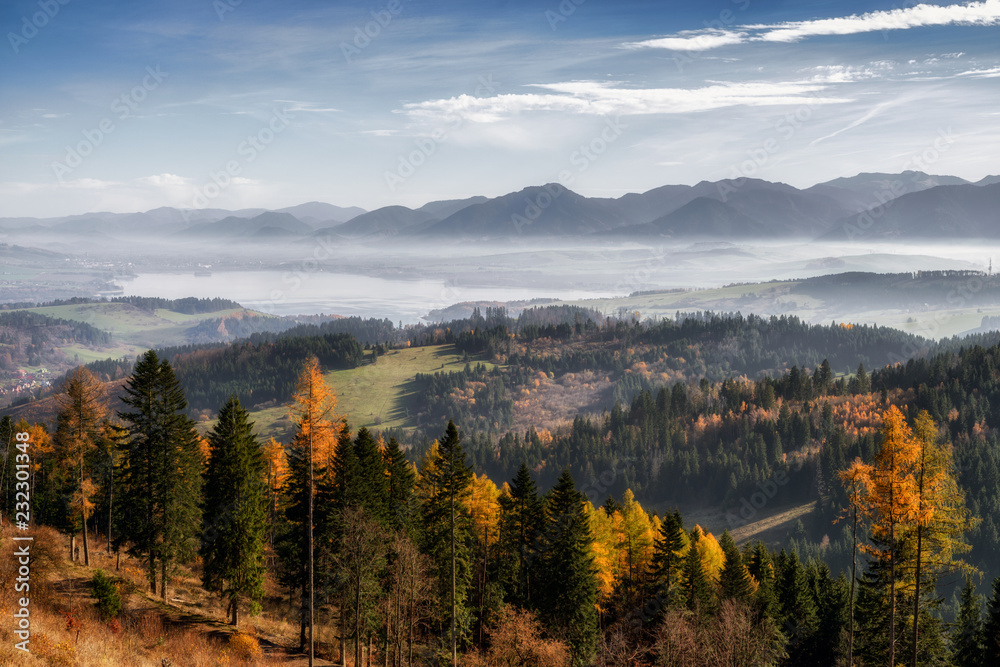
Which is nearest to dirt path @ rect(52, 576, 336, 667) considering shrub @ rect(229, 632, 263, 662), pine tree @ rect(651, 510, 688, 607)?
shrub @ rect(229, 632, 263, 662)

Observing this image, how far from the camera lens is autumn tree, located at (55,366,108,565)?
4459 cm

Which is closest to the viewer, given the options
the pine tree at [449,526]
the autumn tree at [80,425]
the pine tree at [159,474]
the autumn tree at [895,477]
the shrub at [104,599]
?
the autumn tree at [895,477]

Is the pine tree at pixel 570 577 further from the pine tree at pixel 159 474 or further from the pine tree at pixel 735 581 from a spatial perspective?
the pine tree at pixel 159 474

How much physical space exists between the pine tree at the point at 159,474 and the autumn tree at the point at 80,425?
2.46 meters

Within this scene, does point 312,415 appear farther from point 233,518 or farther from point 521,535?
point 521,535

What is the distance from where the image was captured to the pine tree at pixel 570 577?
157 ft

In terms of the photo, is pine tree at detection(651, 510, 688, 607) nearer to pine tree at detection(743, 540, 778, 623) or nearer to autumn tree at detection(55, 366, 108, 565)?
pine tree at detection(743, 540, 778, 623)

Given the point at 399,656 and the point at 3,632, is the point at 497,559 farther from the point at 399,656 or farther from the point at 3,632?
the point at 3,632

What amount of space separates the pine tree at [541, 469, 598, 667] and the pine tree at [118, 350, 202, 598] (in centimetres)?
2405

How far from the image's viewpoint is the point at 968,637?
165 feet

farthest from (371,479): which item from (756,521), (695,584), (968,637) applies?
(756,521)

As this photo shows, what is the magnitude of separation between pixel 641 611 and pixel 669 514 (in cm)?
764

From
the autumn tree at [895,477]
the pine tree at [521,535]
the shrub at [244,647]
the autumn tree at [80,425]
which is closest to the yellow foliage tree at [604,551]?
the pine tree at [521,535]

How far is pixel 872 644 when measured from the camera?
39.4 metres
